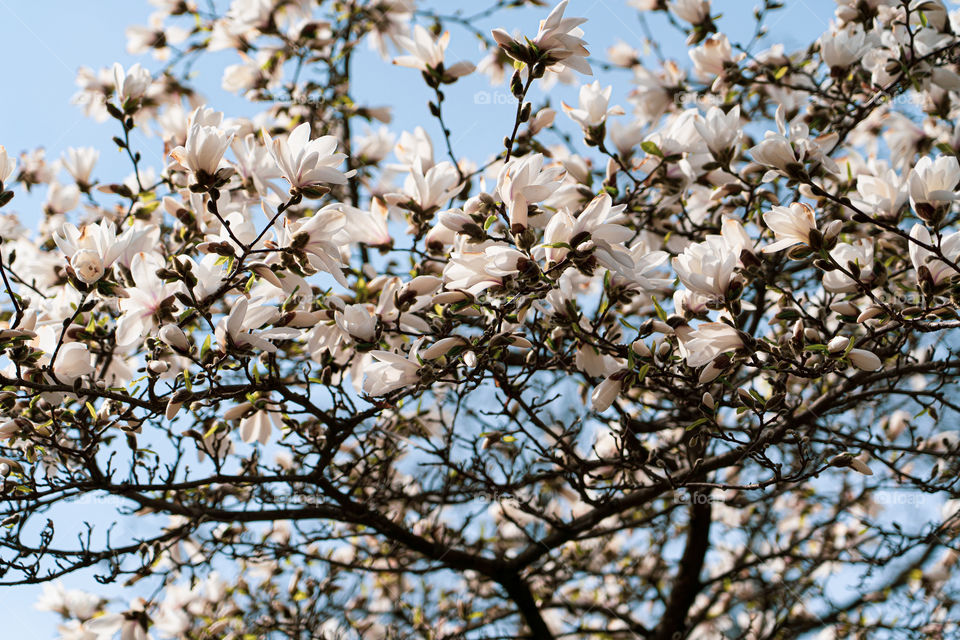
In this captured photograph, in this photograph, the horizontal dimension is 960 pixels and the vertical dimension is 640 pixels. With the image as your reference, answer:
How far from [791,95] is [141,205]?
2324 mm

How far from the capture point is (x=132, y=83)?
224 centimetres

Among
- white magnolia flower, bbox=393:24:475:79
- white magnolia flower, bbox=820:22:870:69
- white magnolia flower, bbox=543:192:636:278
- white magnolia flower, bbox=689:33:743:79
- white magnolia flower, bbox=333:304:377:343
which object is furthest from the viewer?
white magnolia flower, bbox=689:33:743:79

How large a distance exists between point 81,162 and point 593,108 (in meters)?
1.97

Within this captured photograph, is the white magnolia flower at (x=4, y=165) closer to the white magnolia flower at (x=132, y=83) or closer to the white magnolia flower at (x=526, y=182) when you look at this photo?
the white magnolia flower at (x=132, y=83)

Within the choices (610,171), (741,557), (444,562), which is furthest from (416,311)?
(741,557)

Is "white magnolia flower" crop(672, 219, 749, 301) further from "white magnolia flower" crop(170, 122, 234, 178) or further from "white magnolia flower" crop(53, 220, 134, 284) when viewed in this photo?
"white magnolia flower" crop(53, 220, 134, 284)

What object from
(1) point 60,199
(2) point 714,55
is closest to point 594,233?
(2) point 714,55

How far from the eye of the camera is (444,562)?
256cm

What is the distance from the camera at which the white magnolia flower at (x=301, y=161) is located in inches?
57.3

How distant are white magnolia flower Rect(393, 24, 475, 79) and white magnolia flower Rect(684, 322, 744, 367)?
1068mm

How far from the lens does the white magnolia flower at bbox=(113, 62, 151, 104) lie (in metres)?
2.20

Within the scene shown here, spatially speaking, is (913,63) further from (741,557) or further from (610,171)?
(741,557)

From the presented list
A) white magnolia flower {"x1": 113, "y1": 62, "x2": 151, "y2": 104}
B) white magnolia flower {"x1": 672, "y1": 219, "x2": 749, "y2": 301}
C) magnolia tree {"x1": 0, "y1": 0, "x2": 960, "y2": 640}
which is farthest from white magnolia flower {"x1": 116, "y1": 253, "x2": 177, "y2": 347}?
white magnolia flower {"x1": 672, "y1": 219, "x2": 749, "y2": 301}

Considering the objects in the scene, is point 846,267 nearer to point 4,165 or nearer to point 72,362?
point 72,362
